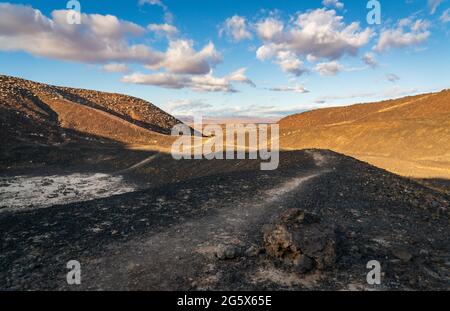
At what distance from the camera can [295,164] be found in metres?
20.7

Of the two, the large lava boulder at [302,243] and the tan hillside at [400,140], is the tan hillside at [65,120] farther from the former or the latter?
the large lava boulder at [302,243]

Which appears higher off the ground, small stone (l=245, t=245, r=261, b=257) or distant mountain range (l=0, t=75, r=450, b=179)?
distant mountain range (l=0, t=75, r=450, b=179)

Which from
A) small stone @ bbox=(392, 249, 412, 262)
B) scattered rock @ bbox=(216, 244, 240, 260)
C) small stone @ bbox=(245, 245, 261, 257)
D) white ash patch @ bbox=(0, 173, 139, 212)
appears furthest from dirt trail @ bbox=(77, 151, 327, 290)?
white ash patch @ bbox=(0, 173, 139, 212)

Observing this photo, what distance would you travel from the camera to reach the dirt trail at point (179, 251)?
7.41 m

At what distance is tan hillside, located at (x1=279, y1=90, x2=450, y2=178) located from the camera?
3517 centimetres

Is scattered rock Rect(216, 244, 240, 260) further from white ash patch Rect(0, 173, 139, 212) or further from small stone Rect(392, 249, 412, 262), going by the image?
white ash patch Rect(0, 173, 139, 212)

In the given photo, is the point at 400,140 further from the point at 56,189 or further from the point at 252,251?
the point at 252,251

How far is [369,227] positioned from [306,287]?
5015mm

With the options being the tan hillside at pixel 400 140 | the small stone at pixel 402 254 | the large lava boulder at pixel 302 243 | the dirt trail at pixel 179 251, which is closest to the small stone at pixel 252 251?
the large lava boulder at pixel 302 243

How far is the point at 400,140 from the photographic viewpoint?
45.7 metres

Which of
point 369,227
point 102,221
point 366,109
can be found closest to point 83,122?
point 102,221

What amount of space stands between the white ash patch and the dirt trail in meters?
11.5

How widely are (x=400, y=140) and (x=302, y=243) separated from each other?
43690mm

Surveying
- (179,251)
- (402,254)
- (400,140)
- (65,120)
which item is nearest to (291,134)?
(400,140)
